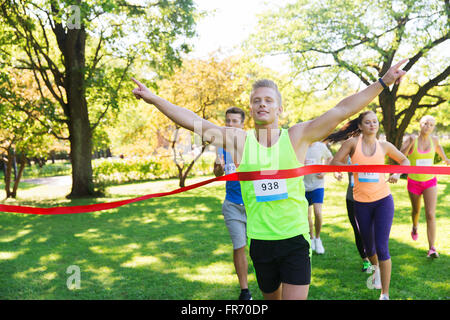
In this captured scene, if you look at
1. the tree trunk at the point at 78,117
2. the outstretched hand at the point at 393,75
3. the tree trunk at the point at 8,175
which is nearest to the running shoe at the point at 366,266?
the outstretched hand at the point at 393,75

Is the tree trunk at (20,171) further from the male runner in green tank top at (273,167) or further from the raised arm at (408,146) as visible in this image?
the male runner in green tank top at (273,167)

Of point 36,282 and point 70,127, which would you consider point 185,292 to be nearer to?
point 36,282

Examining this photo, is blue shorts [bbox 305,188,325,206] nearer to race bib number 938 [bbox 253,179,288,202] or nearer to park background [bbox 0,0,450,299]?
park background [bbox 0,0,450,299]

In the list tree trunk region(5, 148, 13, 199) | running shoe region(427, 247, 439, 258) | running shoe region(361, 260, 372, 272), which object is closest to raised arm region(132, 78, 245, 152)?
running shoe region(361, 260, 372, 272)

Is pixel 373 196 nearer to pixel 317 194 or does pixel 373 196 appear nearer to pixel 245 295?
pixel 245 295

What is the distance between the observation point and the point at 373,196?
4.11 metres

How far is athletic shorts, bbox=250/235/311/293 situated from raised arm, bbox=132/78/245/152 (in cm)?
71

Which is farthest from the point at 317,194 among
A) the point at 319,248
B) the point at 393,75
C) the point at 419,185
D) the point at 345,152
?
the point at 393,75

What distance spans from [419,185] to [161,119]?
559 inches

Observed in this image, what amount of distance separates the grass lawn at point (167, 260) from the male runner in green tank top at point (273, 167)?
193cm

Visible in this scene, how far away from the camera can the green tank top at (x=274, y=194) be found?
2.46 meters

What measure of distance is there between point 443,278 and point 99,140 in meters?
15.2

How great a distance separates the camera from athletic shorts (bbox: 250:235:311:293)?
244 cm

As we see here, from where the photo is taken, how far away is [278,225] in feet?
8.08
